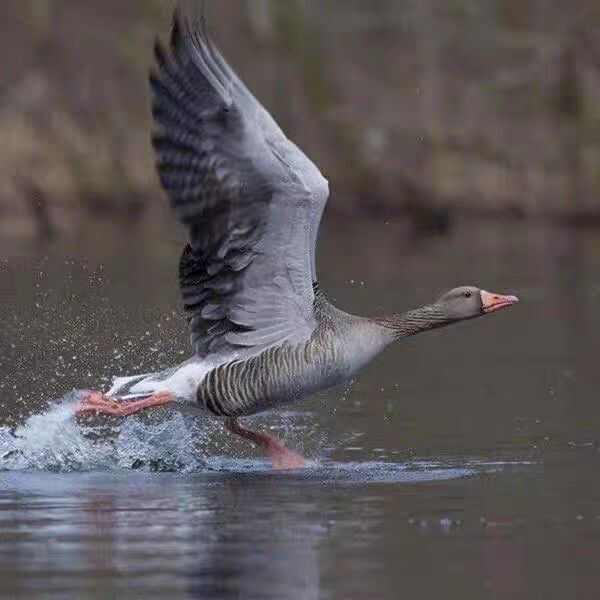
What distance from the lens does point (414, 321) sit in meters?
11.3

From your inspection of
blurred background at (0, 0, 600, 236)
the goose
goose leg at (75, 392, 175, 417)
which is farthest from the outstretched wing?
blurred background at (0, 0, 600, 236)

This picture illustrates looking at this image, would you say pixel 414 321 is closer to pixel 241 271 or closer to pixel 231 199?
pixel 241 271

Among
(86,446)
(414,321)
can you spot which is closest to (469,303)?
(414,321)

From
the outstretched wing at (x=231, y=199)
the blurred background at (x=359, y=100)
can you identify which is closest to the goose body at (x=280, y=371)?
the outstretched wing at (x=231, y=199)

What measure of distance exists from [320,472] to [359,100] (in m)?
27.7

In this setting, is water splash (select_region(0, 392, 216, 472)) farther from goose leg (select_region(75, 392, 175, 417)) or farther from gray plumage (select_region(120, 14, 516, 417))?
gray plumage (select_region(120, 14, 516, 417))

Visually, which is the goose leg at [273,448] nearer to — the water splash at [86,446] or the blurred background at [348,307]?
the blurred background at [348,307]

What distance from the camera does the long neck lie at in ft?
36.8

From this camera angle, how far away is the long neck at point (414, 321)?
1122 centimetres

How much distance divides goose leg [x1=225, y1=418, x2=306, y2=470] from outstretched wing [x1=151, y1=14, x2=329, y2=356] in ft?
1.68

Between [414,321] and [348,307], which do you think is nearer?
[414,321]

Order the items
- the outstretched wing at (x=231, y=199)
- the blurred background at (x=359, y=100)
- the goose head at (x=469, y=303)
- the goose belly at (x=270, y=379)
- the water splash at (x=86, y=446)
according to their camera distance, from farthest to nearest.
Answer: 1. the blurred background at (x=359, y=100)
2. the goose head at (x=469, y=303)
3. the goose belly at (x=270, y=379)
4. the water splash at (x=86, y=446)
5. the outstretched wing at (x=231, y=199)

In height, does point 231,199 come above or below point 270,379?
above

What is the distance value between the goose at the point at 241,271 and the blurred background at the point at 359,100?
21110 mm
